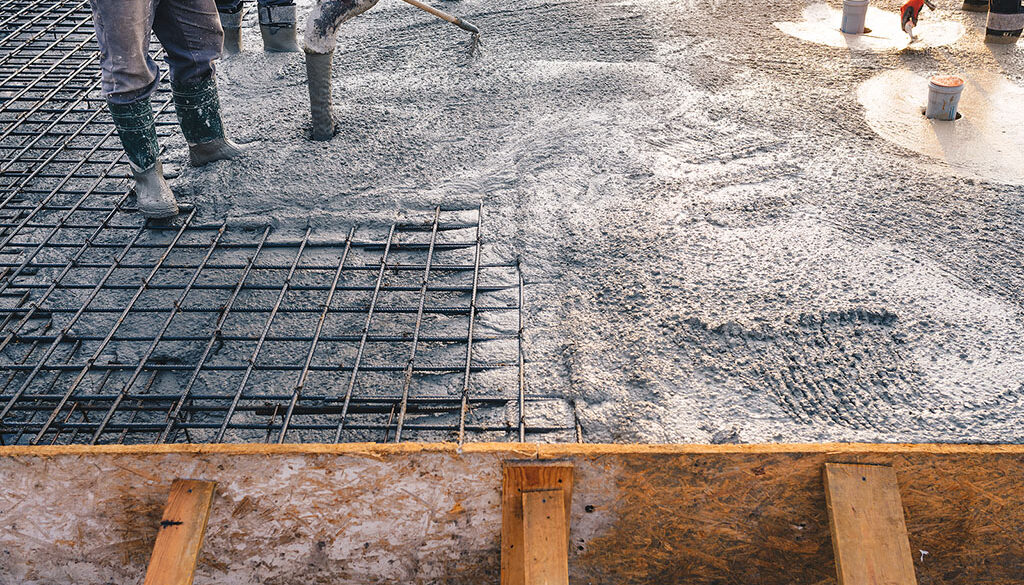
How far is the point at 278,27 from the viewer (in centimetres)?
539

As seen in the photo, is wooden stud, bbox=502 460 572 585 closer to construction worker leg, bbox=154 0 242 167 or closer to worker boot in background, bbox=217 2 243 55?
construction worker leg, bbox=154 0 242 167

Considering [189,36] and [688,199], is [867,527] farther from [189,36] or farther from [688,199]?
[189,36]

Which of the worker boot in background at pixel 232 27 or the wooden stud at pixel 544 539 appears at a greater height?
the worker boot in background at pixel 232 27

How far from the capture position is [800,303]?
3.06 metres

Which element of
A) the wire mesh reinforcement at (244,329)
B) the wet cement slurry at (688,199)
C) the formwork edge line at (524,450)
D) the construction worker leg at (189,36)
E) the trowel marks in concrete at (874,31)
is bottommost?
the wire mesh reinforcement at (244,329)

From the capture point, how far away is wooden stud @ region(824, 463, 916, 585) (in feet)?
5.90

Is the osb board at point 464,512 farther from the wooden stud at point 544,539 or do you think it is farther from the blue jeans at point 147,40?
the blue jeans at point 147,40

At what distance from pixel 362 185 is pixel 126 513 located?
228cm

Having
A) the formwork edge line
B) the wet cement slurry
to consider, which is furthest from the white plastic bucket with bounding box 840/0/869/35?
the formwork edge line

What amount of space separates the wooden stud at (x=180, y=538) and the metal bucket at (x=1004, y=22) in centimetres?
559

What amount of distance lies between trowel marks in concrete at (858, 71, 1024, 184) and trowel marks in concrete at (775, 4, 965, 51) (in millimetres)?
502

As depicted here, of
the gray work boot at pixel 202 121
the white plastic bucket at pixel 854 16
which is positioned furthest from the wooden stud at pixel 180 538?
the white plastic bucket at pixel 854 16

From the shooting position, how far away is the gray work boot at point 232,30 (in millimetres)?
5379

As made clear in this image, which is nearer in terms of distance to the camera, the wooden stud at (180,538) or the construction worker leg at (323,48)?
the wooden stud at (180,538)
